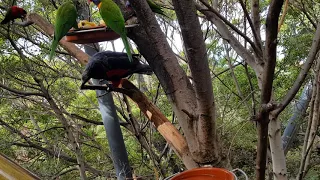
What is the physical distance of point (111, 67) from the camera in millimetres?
1011

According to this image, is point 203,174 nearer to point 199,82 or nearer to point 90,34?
point 199,82

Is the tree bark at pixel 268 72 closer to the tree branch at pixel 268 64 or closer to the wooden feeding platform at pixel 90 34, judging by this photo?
the tree branch at pixel 268 64

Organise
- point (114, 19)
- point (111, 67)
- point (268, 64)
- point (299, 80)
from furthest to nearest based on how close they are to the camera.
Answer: point (111, 67) < point (114, 19) < point (299, 80) < point (268, 64)

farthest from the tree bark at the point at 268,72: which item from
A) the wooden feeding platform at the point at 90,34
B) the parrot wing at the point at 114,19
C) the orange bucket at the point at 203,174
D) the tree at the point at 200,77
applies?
the wooden feeding platform at the point at 90,34

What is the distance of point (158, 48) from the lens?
3.27ft

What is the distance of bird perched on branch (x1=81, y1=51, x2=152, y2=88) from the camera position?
3.23 ft

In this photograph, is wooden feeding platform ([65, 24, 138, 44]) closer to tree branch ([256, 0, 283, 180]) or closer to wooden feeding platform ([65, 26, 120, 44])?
wooden feeding platform ([65, 26, 120, 44])

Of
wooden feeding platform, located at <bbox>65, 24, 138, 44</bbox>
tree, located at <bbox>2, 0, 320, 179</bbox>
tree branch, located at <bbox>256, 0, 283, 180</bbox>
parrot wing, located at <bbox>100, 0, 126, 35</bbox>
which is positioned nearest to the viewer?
tree branch, located at <bbox>256, 0, 283, 180</bbox>

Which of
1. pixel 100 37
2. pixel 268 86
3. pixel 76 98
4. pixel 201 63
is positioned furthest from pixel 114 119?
pixel 76 98

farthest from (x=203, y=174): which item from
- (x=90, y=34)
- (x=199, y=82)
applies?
(x=90, y=34)

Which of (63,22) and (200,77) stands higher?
(63,22)

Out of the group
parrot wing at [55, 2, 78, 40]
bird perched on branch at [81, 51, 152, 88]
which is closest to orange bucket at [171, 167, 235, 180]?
bird perched on branch at [81, 51, 152, 88]

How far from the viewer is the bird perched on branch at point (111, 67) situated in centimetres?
98

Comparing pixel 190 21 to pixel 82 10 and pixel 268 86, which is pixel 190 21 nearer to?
pixel 268 86
